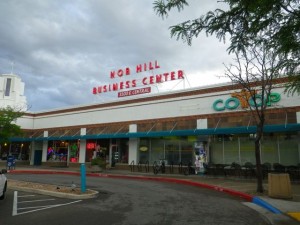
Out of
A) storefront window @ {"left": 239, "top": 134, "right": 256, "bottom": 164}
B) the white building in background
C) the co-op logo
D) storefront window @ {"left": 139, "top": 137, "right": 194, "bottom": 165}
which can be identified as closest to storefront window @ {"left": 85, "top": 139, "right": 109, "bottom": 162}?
storefront window @ {"left": 139, "top": 137, "right": 194, "bottom": 165}

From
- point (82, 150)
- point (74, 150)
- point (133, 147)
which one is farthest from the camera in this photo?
point (74, 150)

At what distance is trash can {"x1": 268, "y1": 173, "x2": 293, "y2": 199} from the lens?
12820 millimetres

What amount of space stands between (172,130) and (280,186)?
1488cm

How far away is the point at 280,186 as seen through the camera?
13.0m

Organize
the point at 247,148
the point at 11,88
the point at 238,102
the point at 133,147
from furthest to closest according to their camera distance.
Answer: the point at 11,88, the point at 133,147, the point at 238,102, the point at 247,148

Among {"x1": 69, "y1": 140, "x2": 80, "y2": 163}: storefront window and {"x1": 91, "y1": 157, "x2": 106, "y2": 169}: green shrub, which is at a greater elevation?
{"x1": 69, "y1": 140, "x2": 80, "y2": 163}: storefront window

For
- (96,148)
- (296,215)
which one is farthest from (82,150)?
(296,215)

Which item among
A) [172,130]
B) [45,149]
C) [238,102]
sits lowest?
[45,149]

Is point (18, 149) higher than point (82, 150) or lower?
higher

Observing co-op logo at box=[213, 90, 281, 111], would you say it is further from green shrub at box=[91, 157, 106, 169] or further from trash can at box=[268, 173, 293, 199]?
green shrub at box=[91, 157, 106, 169]

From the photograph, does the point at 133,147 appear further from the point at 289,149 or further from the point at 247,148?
the point at 289,149

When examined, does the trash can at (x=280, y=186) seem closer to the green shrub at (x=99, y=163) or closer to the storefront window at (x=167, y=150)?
the storefront window at (x=167, y=150)

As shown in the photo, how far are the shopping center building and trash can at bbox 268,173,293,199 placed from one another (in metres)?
5.32

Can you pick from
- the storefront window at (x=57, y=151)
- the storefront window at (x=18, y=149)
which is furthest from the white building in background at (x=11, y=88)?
the storefront window at (x=57, y=151)
